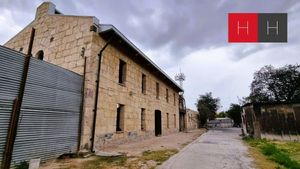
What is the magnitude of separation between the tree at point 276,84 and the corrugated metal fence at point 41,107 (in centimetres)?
3184

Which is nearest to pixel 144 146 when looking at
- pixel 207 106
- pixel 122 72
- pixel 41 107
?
pixel 122 72

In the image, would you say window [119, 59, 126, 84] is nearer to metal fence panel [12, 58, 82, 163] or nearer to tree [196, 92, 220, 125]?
metal fence panel [12, 58, 82, 163]

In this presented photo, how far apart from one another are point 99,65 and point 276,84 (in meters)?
32.6

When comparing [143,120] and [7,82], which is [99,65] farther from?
[143,120]

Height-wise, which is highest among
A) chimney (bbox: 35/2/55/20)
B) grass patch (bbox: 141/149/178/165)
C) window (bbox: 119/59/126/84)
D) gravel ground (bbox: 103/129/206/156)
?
chimney (bbox: 35/2/55/20)

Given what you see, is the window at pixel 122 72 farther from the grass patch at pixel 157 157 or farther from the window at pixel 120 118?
the grass patch at pixel 157 157

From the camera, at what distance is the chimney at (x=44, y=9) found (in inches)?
381

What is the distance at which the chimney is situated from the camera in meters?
9.69

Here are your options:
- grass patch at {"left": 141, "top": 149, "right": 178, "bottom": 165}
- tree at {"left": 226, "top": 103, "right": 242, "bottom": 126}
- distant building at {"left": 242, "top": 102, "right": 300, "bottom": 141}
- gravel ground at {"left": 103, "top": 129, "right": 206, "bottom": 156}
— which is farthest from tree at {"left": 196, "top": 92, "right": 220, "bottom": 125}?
Result: grass patch at {"left": 141, "top": 149, "right": 178, "bottom": 165}

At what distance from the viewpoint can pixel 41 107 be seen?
5.31 metres

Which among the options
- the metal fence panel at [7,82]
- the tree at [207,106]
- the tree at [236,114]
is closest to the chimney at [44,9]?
the metal fence panel at [7,82]

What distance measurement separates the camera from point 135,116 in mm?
10680

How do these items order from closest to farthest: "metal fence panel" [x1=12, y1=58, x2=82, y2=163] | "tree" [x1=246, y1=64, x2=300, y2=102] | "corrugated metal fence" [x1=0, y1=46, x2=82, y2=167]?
1. "corrugated metal fence" [x1=0, y1=46, x2=82, y2=167]
2. "metal fence panel" [x1=12, y1=58, x2=82, y2=163]
3. "tree" [x1=246, y1=64, x2=300, y2=102]

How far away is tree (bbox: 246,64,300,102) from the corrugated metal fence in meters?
31.8
